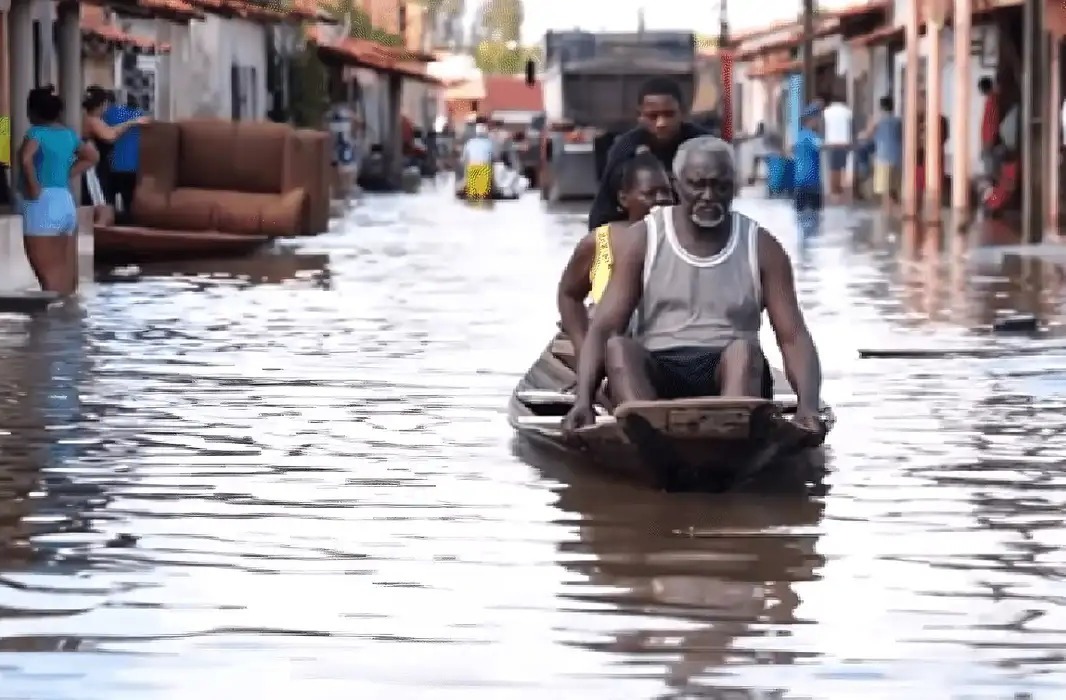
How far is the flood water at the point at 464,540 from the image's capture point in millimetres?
6988

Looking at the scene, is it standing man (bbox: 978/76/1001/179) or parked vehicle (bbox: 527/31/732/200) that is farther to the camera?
parked vehicle (bbox: 527/31/732/200)

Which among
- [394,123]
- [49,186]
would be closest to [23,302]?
[49,186]

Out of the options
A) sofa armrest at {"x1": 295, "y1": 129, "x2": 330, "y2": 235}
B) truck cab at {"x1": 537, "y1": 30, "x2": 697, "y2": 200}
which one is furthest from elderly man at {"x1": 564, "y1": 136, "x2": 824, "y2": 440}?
truck cab at {"x1": 537, "y1": 30, "x2": 697, "y2": 200}

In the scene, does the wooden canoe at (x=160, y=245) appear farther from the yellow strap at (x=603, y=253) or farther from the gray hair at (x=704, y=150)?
the gray hair at (x=704, y=150)

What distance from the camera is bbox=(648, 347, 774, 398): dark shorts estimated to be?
1042cm

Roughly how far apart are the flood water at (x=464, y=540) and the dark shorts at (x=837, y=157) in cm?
2849

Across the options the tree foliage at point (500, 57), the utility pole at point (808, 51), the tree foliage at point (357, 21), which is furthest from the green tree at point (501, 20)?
the utility pole at point (808, 51)

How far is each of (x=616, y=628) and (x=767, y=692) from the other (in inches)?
37.3

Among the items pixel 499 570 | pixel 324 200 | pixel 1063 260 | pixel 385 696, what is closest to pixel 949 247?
pixel 1063 260

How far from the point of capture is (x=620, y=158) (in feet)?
43.1

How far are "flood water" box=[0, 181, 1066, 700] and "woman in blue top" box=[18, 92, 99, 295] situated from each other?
302cm

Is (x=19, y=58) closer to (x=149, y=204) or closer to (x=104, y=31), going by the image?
(x=149, y=204)

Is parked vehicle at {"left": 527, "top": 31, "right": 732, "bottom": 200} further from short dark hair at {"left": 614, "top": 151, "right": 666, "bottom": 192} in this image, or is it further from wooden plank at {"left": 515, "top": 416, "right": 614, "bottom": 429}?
wooden plank at {"left": 515, "top": 416, "right": 614, "bottom": 429}

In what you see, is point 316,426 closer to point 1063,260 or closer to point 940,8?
point 1063,260
